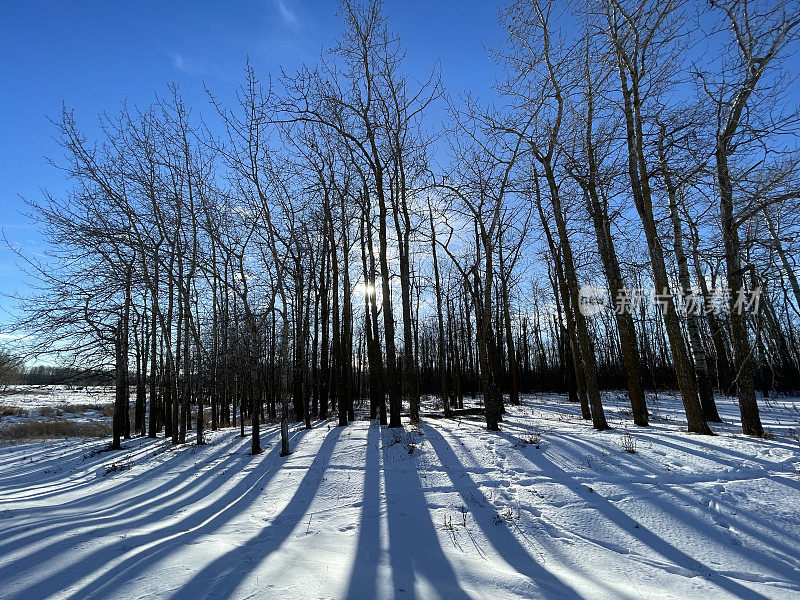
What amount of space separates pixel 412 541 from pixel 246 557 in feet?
6.14

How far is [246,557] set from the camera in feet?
12.9

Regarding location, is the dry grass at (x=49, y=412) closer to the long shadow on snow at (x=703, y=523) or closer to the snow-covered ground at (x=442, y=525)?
the snow-covered ground at (x=442, y=525)

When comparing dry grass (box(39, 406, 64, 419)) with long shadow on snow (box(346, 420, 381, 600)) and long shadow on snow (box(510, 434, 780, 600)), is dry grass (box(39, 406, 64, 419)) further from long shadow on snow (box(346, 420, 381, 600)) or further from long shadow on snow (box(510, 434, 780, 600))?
long shadow on snow (box(510, 434, 780, 600))

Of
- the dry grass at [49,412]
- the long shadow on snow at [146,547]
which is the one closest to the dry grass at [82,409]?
the dry grass at [49,412]

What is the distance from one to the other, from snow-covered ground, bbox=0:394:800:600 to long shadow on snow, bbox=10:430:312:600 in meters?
0.02

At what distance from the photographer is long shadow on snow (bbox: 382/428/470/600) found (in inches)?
138

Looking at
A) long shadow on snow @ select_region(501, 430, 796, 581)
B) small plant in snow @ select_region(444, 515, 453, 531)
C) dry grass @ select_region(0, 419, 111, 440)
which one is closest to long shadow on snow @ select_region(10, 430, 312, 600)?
small plant in snow @ select_region(444, 515, 453, 531)

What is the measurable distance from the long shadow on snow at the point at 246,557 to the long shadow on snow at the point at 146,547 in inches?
25.4

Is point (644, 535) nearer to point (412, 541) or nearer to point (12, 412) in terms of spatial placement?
point (412, 541)

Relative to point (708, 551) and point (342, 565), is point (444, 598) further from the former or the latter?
point (708, 551)

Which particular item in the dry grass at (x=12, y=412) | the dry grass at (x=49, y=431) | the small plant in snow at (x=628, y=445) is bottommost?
the dry grass at (x=49, y=431)

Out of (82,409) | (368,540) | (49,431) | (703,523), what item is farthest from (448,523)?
(82,409)

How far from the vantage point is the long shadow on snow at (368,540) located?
3.33 m

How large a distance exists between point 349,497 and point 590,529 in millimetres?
3678
